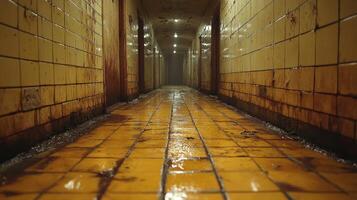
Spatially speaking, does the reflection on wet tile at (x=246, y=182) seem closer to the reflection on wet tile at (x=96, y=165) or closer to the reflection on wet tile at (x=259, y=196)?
the reflection on wet tile at (x=259, y=196)

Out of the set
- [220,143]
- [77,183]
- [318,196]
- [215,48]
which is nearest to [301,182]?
[318,196]

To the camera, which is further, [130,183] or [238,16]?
[238,16]

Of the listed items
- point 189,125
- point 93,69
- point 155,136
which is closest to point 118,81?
point 93,69

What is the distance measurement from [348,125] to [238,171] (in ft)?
3.17

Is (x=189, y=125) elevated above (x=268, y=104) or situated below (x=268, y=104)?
below

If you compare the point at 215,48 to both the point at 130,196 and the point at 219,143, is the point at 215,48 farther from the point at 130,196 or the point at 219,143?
the point at 130,196

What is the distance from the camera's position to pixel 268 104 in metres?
4.22

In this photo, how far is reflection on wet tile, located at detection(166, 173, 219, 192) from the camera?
1658mm

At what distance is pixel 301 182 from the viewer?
70.3 inches

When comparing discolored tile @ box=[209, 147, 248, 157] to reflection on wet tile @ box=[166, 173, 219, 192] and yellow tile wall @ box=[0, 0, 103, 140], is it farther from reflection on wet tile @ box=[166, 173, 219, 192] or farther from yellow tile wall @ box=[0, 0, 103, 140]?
yellow tile wall @ box=[0, 0, 103, 140]

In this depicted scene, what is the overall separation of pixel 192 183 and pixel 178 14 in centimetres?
1160

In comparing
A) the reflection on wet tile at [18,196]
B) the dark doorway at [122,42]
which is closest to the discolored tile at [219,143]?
the reflection on wet tile at [18,196]

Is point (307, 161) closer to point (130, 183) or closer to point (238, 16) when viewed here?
point (130, 183)

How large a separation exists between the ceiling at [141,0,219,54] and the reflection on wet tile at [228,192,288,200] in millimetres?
9075
